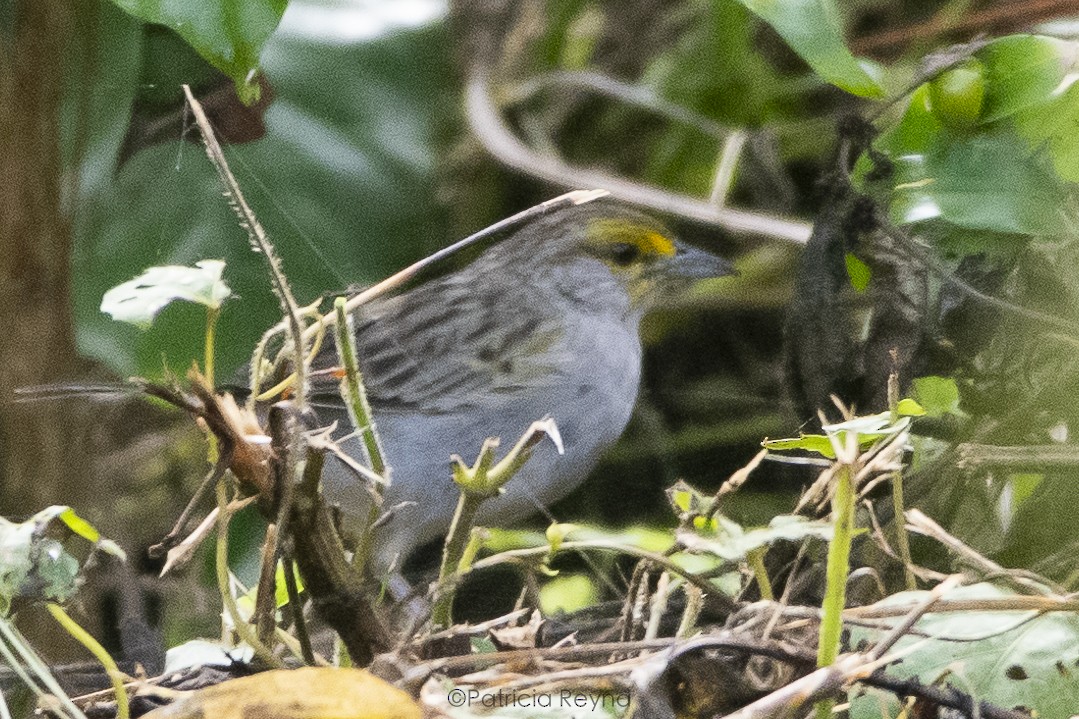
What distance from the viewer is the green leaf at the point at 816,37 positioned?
1254 millimetres

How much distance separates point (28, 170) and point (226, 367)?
0.83 m

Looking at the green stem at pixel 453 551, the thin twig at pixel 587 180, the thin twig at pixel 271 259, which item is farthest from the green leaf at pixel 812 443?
the thin twig at pixel 587 180

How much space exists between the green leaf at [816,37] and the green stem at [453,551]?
582 millimetres

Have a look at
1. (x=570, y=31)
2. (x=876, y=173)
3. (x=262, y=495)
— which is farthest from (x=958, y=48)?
(x=570, y=31)

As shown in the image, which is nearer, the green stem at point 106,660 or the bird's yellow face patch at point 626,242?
the green stem at point 106,660

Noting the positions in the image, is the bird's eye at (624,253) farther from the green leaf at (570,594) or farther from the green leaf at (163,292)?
the green leaf at (163,292)

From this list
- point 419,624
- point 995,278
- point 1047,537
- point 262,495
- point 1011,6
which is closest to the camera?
point 262,495

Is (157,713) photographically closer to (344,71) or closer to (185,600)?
(185,600)

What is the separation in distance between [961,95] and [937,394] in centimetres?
33

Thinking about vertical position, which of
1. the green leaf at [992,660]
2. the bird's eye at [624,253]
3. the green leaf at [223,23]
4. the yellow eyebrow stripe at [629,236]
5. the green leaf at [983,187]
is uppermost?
the green leaf at [223,23]

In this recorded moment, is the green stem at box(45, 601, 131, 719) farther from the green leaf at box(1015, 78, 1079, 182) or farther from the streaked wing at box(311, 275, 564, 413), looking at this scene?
the green leaf at box(1015, 78, 1079, 182)

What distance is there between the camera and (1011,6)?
84.5 inches

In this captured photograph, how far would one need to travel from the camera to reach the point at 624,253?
1.88 m

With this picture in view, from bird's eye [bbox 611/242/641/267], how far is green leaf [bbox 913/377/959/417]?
55cm
